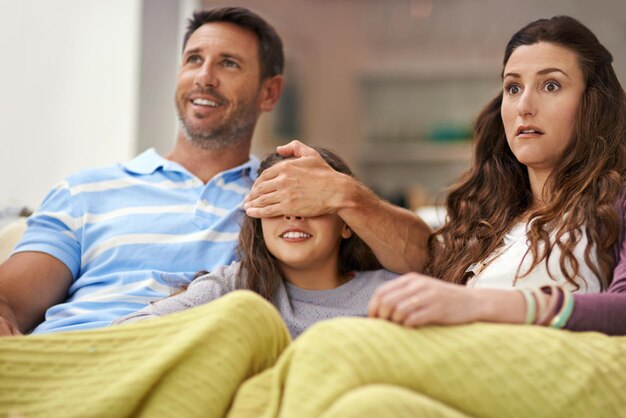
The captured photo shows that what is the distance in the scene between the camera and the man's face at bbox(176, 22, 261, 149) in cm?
204

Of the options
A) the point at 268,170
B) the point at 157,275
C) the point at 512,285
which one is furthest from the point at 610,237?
the point at 157,275

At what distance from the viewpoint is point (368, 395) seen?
884mm

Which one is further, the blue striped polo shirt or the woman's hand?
the blue striped polo shirt

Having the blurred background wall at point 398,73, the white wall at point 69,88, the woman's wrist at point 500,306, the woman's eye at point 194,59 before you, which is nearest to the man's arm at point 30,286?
the woman's eye at point 194,59

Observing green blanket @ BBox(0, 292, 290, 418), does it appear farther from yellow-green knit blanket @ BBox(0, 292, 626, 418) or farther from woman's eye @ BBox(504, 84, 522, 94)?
woman's eye @ BBox(504, 84, 522, 94)

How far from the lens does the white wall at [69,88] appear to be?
3205 mm

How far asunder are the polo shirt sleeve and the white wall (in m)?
1.40

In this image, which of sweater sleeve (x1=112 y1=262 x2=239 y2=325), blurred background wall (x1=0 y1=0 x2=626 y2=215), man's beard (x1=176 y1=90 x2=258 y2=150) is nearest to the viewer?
sweater sleeve (x1=112 y1=262 x2=239 y2=325)

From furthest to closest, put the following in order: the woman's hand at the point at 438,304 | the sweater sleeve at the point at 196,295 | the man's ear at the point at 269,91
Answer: the man's ear at the point at 269,91, the sweater sleeve at the point at 196,295, the woman's hand at the point at 438,304

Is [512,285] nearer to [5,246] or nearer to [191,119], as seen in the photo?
[191,119]

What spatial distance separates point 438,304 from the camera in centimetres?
105

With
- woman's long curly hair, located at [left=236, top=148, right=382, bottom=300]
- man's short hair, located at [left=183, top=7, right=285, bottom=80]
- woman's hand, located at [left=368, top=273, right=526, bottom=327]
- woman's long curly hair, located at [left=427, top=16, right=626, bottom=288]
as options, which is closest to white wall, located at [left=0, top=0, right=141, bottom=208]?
man's short hair, located at [left=183, top=7, right=285, bottom=80]

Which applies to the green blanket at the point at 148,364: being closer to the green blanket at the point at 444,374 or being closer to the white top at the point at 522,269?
the green blanket at the point at 444,374

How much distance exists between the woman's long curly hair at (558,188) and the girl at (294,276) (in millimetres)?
198
